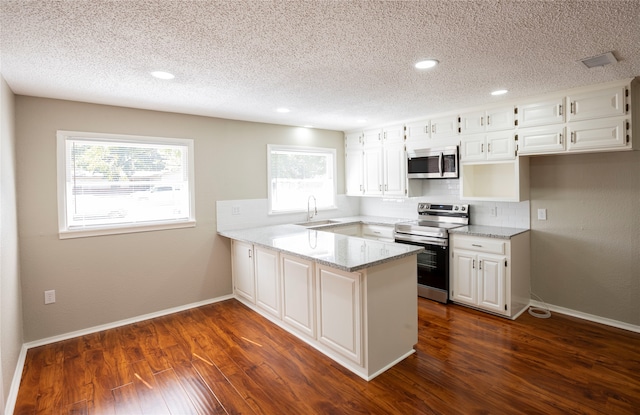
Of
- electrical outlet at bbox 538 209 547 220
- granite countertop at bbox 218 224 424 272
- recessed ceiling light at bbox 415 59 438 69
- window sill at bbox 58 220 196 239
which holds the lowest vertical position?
granite countertop at bbox 218 224 424 272

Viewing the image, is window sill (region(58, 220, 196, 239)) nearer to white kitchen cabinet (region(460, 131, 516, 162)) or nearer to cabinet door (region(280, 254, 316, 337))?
cabinet door (region(280, 254, 316, 337))

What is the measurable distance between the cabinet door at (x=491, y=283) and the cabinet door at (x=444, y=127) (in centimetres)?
152

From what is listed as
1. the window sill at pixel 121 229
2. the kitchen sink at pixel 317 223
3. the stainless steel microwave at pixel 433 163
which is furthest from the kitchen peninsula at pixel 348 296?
the stainless steel microwave at pixel 433 163

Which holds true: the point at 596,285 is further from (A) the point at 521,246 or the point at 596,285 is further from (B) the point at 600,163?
(B) the point at 600,163

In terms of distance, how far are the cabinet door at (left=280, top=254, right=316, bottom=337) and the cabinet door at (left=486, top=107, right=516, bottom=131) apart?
2.54 meters

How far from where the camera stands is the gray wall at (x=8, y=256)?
2.29 m

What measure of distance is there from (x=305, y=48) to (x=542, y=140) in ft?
8.60

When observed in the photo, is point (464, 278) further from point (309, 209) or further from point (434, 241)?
point (309, 209)

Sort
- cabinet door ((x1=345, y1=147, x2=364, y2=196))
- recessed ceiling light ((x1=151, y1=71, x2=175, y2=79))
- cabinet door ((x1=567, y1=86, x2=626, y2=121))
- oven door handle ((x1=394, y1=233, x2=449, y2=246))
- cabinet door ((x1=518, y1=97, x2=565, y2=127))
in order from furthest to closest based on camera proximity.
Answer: cabinet door ((x1=345, y1=147, x2=364, y2=196))
oven door handle ((x1=394, y1=233, x2=449, y2=246))
cabinet door ((x1=518, y1=97, x2=565, y2=127))
cabinet door ((x1=567, y1=86, x2=626, y2=121))
recessed ceiling light ((x1=151, y1=71, x2=175, y2=79))

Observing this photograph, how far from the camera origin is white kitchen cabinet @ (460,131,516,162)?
3.64 meters

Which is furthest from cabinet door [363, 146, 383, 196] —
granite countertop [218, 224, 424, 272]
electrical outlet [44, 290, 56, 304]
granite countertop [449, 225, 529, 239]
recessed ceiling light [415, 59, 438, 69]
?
electrical outlet [44, 290, 56, 304]

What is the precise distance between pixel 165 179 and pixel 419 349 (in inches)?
125

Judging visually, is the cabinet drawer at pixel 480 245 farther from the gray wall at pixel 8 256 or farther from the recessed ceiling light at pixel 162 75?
the gray wall at pixel 8 256

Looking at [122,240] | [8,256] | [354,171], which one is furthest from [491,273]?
[8,256]
